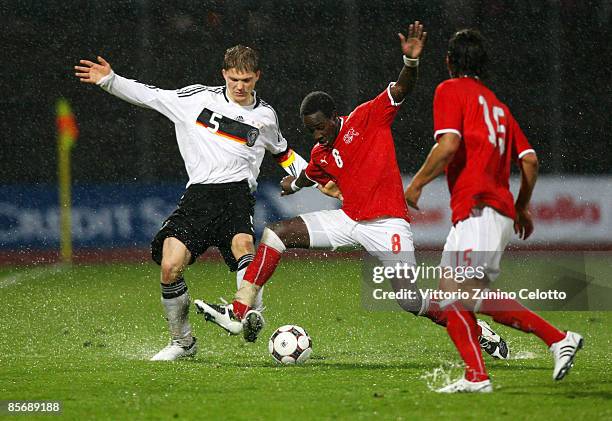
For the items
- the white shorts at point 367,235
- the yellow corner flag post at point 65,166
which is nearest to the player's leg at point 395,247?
the white shorts at point 367,235

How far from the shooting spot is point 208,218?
7820 millimetres

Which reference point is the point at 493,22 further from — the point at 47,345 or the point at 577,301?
the point at 47,345

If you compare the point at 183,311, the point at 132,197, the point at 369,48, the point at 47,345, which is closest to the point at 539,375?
the point at 183,311

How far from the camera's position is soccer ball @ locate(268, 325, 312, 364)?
748 cm

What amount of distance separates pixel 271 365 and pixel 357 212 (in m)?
1.19

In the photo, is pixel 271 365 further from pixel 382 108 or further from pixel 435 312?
pixel 382 108

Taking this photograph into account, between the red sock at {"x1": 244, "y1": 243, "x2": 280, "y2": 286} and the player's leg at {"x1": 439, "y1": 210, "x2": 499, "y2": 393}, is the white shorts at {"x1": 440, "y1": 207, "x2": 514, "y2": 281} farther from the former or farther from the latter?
the red sock at {"x1": 244, "y1": 243, "x2": 280, "y2": 286}

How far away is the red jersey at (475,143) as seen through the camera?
5.86 metres

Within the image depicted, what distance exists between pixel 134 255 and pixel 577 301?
7.06 meters

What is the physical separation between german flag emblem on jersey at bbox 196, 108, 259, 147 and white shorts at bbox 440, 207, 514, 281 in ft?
8.06

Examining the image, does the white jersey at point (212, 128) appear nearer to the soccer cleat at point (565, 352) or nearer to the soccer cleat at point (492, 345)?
the soccer cleat at point (492, 345)

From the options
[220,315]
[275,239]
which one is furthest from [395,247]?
[220,315]

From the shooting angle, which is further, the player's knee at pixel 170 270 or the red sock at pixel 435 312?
the player's knee at pixel 170 270

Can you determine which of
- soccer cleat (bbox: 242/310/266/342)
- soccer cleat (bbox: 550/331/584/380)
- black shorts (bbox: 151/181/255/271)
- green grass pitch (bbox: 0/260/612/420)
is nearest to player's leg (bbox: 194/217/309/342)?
soccer cleat (bbox: 242/310/266/342)
